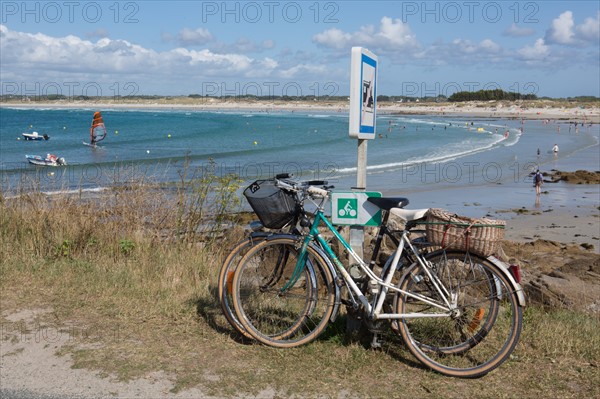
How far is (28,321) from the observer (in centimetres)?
568

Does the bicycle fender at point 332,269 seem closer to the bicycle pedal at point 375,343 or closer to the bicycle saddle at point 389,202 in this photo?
the bicycle pedal at point 375,343

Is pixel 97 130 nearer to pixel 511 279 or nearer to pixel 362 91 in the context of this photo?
pixel 362 91

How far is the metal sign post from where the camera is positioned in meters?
4.84

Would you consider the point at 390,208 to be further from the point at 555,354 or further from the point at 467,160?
the point at 467,160

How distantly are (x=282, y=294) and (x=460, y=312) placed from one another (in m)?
1.36

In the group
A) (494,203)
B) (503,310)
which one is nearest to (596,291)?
(503,310)

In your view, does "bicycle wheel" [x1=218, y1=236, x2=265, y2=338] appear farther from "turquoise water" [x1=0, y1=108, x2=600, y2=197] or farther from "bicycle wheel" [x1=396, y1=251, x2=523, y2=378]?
"turquoise water" [x1=0, y1=108, x2=600, y2=197]

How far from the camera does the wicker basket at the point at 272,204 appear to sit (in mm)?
4789

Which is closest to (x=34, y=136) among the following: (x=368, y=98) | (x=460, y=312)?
(x=368, y=98)

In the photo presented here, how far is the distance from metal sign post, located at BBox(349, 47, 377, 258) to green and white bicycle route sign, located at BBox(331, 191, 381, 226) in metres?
0.08

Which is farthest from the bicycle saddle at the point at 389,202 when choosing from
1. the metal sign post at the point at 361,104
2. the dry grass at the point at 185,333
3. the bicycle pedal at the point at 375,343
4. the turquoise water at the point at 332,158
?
the turquoise water at the point at 332,158

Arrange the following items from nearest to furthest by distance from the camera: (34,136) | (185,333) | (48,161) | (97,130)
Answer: (185,333), (48,161), (97,130), (34,136)

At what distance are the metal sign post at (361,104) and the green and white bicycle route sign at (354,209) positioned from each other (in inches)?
3.1

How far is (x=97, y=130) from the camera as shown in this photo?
168ft
